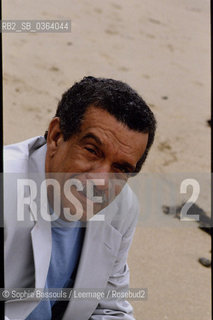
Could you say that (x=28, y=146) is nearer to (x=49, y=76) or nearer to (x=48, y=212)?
(x=48, y=212)

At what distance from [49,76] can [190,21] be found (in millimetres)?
3453

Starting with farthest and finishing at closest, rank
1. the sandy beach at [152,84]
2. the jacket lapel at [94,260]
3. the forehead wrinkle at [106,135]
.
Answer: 1. the sandy beach at [152,84]
2. the jacket lapel at [94,260]
3. the forehead wrinkle at [106,135]

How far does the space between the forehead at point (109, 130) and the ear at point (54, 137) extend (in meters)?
0.11

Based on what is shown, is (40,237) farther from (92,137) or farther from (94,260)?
(92,137)

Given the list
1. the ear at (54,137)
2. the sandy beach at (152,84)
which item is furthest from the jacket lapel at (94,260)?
the sandy beach at (152,84)

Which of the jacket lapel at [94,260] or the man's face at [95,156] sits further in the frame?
the jacket lapel at [94,260]

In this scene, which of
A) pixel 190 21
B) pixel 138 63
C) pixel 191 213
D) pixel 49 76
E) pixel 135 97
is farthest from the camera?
pixel 190 21

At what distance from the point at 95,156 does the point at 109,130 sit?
0.11m

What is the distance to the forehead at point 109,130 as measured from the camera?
179 cm

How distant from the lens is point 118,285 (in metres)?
2.16

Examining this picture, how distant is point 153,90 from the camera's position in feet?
18.8

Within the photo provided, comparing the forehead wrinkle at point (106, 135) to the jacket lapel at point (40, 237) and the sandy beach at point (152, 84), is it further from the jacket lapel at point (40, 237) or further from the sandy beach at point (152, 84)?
the sandy beach at point (152, 84)

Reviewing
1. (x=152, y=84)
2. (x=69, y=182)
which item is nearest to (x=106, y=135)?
(x=69, y=182)

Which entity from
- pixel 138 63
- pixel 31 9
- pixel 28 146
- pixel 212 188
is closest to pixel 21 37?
pixel 31 9
